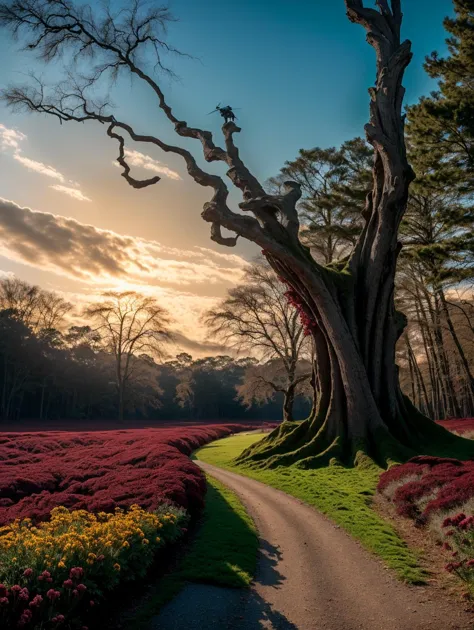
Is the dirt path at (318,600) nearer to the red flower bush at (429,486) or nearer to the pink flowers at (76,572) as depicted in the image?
the pink flowers at (76,572)

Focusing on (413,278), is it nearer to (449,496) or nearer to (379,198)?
(379,198)

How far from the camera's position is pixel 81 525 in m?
7.11

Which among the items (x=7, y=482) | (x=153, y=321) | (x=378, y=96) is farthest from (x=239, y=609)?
(x=153, y=321)

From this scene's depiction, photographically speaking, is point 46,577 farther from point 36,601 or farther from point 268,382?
point 268,382

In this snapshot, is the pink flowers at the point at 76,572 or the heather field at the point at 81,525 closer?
the heather field at the point at 81,525

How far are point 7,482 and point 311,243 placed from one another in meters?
22.7

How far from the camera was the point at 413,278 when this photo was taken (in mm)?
30328

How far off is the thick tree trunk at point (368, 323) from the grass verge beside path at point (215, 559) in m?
6.11

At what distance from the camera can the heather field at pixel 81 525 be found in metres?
4.95

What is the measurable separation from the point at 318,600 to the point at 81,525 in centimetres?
403

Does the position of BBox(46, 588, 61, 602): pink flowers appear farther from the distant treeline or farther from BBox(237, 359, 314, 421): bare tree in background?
the distant treeline

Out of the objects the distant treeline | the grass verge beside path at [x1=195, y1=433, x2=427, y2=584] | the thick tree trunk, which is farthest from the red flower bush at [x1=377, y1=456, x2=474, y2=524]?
the distant treeline

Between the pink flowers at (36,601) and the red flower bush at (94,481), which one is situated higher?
the pink flowers at (36,601)

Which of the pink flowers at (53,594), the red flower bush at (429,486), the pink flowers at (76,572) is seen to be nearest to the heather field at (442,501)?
the red flower bush at (429,486)
